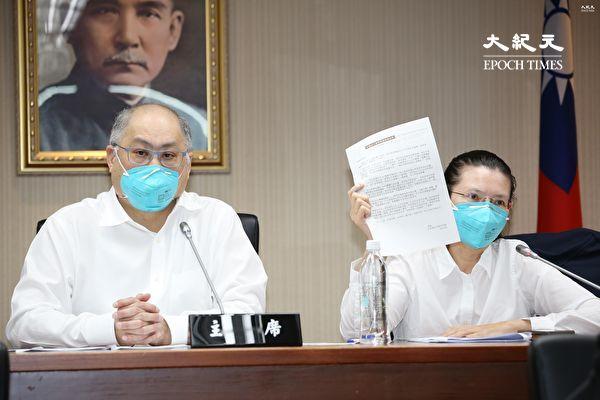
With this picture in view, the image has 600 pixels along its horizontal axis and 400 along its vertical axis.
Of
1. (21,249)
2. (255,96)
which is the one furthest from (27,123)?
(255,96)

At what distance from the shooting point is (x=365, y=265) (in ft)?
7.17

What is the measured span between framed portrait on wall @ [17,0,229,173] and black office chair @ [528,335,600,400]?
8.90 ft

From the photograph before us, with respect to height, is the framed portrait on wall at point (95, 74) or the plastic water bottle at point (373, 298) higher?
the framed portrait on wall at point (95, 74)

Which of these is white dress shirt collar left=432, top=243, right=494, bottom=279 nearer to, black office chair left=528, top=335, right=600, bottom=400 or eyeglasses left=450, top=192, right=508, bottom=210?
eyeglasses left=450, top=192, right=508, bottom=210

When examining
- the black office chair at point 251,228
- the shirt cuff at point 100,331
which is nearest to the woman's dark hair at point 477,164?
the black office chair at point 251,228

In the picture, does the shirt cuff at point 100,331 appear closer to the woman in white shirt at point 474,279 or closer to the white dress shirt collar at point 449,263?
the woman in white shirt at point 474,279

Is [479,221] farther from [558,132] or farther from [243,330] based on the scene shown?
[558,132]

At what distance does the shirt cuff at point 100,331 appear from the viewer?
82.7 inches

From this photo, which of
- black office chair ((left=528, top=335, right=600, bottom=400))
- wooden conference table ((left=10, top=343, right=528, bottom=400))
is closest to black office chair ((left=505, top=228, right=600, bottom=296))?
wooden conference table ((left=10, top=343, right=528, bottom=400))

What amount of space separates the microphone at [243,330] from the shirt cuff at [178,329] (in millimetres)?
360

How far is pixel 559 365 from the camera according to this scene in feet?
3.71

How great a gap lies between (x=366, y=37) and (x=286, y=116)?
56cm

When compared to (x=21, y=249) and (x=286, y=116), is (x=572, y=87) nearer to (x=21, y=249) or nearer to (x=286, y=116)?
(x=286, y=116)

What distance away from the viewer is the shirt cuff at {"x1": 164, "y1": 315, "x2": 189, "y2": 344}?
2125mm
